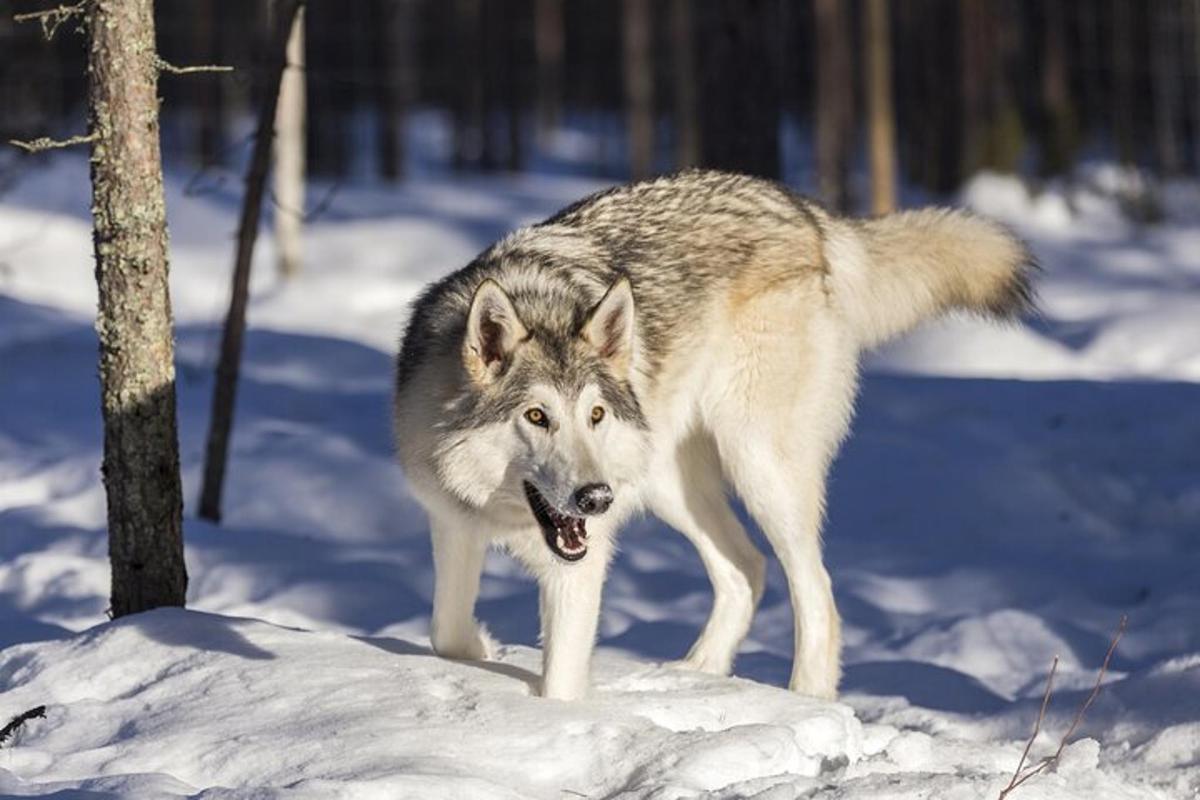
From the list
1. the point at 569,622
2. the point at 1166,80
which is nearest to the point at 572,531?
the point at 569,622

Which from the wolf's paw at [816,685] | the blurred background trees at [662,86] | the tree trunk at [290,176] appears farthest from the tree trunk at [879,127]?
Result: the wolf's paw at [816,685]

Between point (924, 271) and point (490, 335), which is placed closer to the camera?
point (490, 335)

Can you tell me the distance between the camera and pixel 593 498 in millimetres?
4809

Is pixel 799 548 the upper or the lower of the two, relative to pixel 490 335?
lower

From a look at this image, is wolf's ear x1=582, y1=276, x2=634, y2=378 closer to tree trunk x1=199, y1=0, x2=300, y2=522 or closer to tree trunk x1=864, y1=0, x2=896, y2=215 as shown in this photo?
tree trunk x1=199, y1=0, x2=300, y2=522

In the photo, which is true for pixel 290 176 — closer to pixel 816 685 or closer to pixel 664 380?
pixel 664 380

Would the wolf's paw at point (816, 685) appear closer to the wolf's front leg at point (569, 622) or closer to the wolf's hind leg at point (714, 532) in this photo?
the wolf's hind leg at point (714, 532)

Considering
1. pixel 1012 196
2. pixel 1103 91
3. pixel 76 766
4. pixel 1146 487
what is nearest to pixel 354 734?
pixel 76 766

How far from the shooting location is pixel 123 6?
5383 millimetres

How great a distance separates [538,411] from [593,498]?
0.42m

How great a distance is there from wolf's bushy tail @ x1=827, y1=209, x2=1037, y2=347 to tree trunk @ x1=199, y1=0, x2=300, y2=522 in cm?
303

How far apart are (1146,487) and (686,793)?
596cm

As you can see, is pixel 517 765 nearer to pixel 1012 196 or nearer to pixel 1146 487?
pixel 1146 487

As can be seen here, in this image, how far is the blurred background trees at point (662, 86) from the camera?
1060 inches
